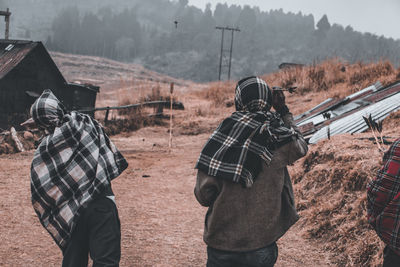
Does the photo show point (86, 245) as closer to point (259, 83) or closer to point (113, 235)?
point (113, 235)

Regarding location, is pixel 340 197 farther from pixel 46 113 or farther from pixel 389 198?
pixel 46 113

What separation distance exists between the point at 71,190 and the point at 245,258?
4.33 ft

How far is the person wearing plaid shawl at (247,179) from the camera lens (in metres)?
1.93

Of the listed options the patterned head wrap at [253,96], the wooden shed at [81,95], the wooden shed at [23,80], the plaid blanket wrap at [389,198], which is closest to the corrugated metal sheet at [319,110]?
the plaid blanket wrap at [389,198]

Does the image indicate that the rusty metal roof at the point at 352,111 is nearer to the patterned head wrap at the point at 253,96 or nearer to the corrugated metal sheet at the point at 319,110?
the corrugated metal sheet at the point at 319,110

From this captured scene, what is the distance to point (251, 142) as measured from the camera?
6.34ft

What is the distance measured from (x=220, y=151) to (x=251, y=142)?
0.18m

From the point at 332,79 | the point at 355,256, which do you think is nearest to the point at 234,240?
the point at 355,256

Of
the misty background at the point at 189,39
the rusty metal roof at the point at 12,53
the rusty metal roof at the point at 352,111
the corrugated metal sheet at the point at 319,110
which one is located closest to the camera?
the rusty metal roof at the point at 352,111

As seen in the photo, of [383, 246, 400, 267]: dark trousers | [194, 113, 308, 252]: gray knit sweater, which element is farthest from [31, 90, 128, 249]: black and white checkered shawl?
[383, 246, 400, 267]: dark trousers

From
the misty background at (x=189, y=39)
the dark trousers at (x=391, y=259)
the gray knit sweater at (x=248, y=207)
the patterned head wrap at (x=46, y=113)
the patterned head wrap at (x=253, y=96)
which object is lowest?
the dark trousers at (x=391, y=259)

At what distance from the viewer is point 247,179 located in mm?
1893

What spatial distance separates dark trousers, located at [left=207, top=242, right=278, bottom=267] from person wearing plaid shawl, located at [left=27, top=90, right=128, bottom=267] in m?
0.86

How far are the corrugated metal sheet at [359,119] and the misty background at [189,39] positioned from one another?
104687mm
